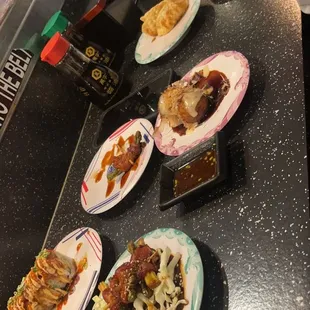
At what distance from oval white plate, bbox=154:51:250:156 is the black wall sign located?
2.06ft

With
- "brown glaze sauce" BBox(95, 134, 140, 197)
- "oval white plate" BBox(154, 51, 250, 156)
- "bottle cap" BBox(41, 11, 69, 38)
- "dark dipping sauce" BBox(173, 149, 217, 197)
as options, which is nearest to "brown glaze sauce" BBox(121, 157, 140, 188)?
"brown glaze sauce" BBox(95, 134, 140, 197)

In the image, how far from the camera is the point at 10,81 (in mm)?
1765

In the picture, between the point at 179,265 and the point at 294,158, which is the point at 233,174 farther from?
the point at 179,265

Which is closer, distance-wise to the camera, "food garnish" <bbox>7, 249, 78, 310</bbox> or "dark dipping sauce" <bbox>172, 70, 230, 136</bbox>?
"dark dipping sauce" <bbox>172, 70, 230, 136</bbox>

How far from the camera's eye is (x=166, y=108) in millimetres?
1451

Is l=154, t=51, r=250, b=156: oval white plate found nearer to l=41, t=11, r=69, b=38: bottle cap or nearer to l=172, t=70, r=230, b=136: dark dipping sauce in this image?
l=172, t=70, r=230, b=136: dark dipping sauce

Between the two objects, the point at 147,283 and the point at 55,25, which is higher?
the point at 55,25

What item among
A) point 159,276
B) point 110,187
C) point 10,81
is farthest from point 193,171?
point 10,81

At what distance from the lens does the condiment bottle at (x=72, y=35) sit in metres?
1.90

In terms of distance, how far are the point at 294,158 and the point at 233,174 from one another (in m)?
0.18

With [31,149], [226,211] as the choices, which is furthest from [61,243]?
[226,211]

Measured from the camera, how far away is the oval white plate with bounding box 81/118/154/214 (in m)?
1.51

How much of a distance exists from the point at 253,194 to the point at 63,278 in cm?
75

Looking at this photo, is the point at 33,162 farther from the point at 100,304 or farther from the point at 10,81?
the point at 100,304
